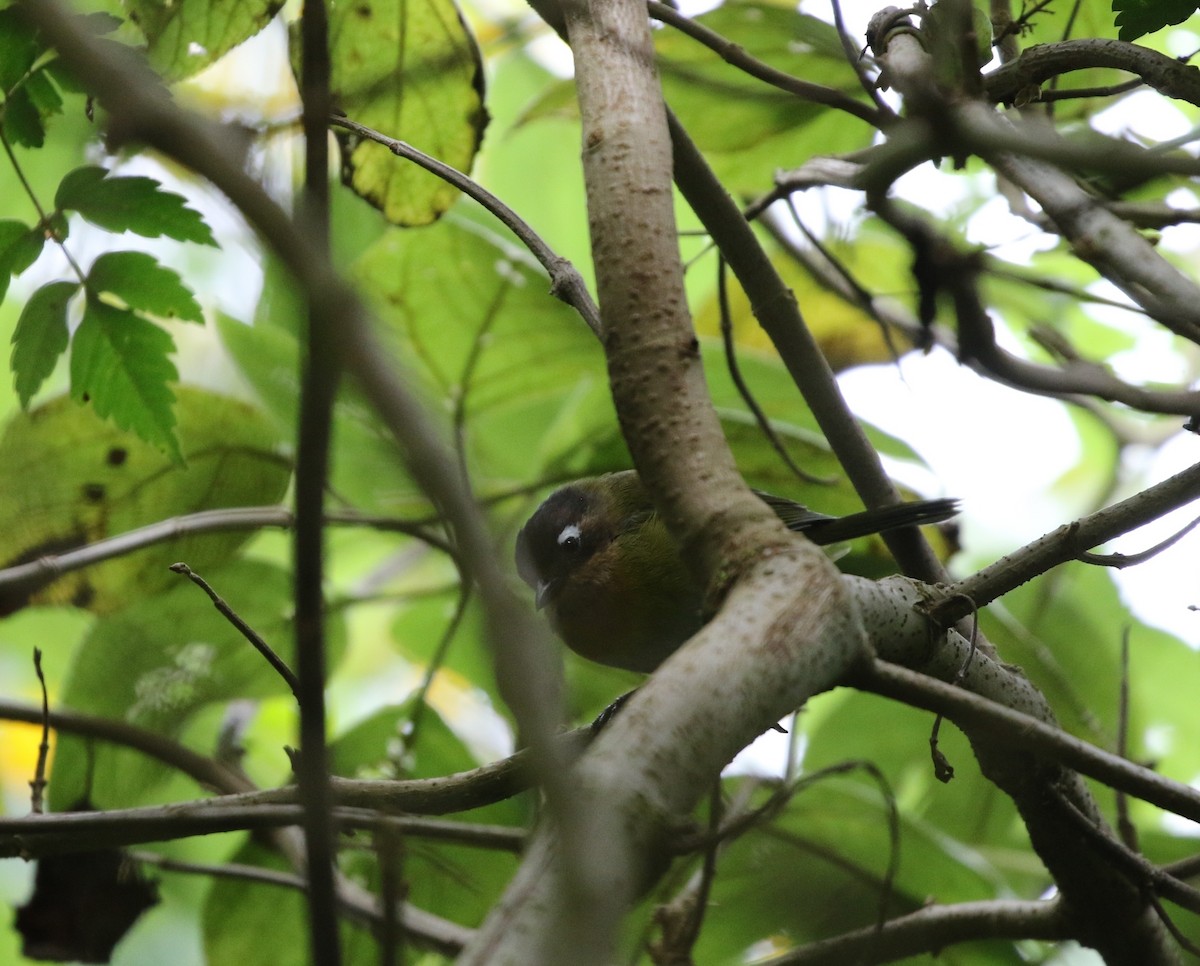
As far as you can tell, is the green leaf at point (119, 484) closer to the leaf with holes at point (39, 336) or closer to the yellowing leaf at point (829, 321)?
the leaf with holes at point (39, 336)

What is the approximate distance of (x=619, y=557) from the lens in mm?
3412

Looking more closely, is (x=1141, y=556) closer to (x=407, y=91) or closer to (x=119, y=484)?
(x=407, y=91)

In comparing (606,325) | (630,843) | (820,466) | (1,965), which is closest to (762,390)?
(820,466)

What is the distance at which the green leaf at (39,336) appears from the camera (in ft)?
7.06

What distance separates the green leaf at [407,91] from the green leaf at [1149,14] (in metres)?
1.34

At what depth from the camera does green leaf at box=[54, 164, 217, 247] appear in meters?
2.09

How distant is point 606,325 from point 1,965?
321 centimetres

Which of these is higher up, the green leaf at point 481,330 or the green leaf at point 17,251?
the green leaf at point 481,330

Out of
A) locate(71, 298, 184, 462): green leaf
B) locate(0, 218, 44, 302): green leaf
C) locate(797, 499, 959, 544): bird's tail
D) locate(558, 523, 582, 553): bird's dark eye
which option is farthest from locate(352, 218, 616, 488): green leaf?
locate(0, 218, 44, 302): green leaf

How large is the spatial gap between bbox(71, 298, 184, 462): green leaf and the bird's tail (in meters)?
1.44

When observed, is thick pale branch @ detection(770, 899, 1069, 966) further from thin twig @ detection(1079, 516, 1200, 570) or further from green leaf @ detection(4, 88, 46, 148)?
green leaf @ detection(4, 88, 46, 148)

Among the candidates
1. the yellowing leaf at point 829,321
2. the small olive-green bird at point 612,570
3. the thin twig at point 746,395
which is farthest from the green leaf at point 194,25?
the yellowing leaf at point 829,321

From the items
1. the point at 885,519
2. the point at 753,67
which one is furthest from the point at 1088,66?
the point at 885,519

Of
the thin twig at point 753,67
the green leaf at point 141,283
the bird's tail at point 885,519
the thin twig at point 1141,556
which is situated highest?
the thin twig at point 753,67
